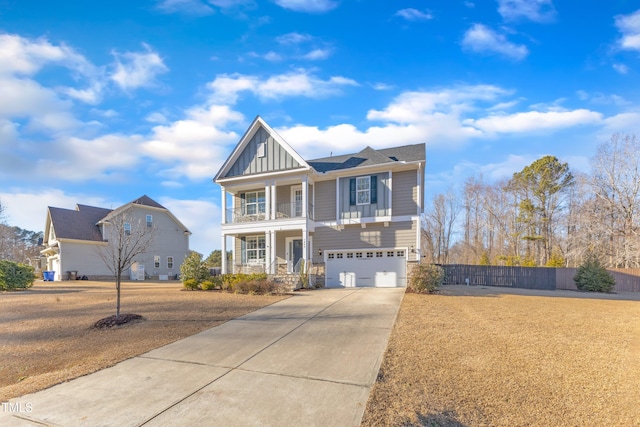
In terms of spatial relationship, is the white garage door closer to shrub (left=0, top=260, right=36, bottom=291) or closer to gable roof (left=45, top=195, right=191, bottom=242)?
shrub (left=0, top=260, right=36, bottom=291)

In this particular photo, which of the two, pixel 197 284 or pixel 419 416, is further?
pixel 197 284

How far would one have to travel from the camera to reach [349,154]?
19344mm

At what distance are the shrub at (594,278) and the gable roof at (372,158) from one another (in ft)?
40.4

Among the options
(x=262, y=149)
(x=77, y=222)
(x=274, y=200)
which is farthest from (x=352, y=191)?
(x=77, y=222)

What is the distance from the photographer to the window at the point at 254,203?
61.9ft

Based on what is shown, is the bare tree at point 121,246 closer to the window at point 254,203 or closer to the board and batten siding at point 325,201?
Result: the window at point 254,203

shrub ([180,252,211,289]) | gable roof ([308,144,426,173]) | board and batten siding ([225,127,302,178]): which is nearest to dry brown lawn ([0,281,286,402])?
shrub ([180,252,211,289])

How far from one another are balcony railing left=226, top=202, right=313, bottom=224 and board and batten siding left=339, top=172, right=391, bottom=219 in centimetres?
203

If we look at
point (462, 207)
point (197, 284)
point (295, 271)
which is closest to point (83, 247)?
point (197, 284)

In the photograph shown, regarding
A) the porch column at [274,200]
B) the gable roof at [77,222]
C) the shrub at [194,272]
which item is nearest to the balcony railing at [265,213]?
the porch column at [274,200]

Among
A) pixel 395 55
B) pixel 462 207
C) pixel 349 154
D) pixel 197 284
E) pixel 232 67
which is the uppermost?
pixel 395 55

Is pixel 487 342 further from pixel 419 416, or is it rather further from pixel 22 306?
pixel 22 306

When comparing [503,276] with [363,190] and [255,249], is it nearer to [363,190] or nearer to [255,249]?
[363,190]

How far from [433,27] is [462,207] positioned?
1124 inches
